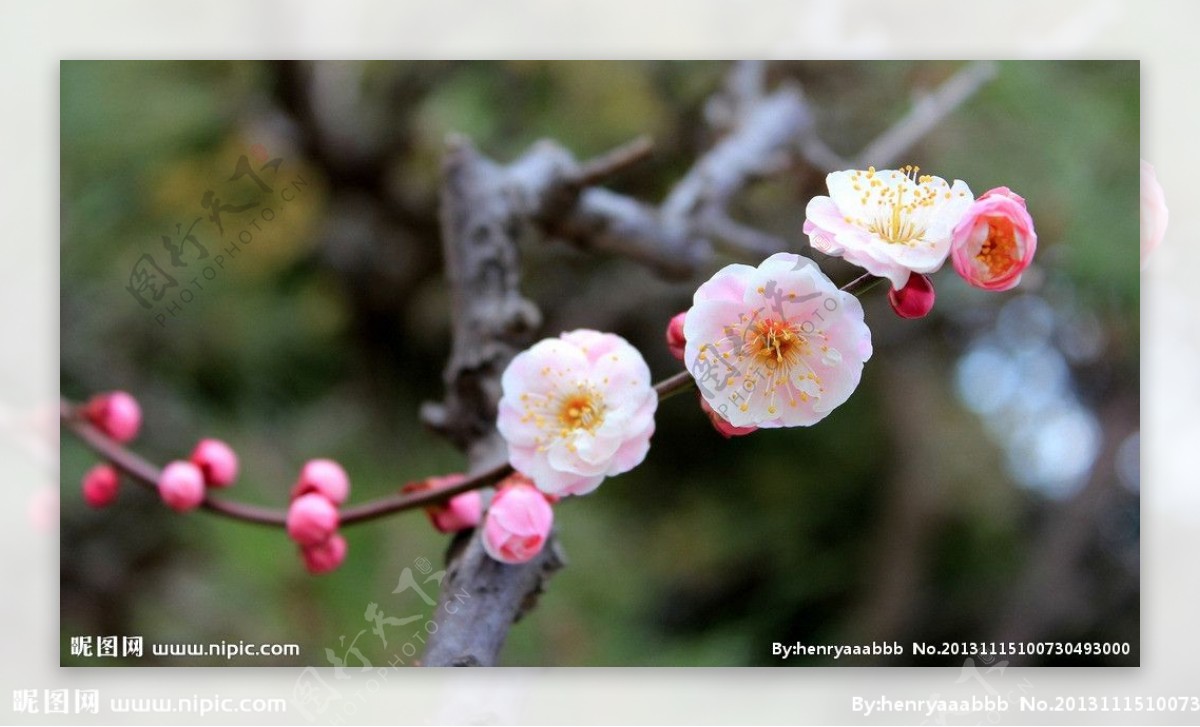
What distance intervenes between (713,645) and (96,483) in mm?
449

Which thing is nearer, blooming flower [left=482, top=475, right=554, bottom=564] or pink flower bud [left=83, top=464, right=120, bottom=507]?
blooming flower [left=482, top=475, right=554, bottom=564]

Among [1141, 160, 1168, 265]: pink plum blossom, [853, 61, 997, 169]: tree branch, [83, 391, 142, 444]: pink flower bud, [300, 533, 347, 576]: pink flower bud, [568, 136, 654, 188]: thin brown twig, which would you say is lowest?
[300, 533, 347, 576]: pink flower bud

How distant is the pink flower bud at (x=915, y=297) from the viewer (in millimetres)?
354

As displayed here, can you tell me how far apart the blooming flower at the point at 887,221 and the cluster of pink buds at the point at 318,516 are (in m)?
0.25

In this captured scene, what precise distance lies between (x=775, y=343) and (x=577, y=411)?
3.3 inches

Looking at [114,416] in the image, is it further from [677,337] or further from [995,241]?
[995,241]

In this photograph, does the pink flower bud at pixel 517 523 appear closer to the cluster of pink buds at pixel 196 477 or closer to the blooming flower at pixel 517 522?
the blooming flower at pixel 517 522

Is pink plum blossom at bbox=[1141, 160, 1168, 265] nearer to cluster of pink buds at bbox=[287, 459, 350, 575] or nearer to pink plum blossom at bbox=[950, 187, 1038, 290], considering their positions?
pink plum blossom at bbox=[950, 187, 1038, 290]

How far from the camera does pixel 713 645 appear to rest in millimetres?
786

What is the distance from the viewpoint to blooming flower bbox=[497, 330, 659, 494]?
40 centimetres

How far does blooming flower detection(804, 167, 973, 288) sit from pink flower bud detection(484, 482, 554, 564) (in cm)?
15

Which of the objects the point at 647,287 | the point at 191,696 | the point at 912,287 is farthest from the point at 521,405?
the point at 647,287

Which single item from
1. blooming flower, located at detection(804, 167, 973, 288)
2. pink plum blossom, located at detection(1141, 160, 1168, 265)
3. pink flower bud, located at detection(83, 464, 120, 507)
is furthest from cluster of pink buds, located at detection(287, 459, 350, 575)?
pink plum blossom, located at detection(1141, 160, 1168, 265)

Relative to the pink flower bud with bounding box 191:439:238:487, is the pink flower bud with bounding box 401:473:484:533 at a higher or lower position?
lower
